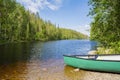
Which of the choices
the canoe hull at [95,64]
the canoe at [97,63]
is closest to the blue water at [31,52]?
the canoe at [97,63]

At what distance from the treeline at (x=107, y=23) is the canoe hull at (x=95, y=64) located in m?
5.45

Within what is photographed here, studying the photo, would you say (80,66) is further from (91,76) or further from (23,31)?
(23,31)

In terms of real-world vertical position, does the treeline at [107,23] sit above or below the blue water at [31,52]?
above

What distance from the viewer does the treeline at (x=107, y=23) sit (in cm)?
2728

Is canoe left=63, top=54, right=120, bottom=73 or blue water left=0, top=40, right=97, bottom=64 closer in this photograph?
canoe left=63, top=54, right=120, bottom=73

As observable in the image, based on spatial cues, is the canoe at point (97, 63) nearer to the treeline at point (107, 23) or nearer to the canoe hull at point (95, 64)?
the canoe hull at point (95, 64)

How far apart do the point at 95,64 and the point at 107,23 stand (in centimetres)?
759

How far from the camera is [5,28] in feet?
282

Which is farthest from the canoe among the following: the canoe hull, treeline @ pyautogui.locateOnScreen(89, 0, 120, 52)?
treeline @ pyautogui.locateOnScreen(89, 0, 120, 52)

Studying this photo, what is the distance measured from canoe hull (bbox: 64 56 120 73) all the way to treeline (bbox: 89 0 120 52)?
5.45m

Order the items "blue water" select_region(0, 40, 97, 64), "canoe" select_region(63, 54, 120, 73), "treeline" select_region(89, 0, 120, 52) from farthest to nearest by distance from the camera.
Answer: "blue water" select_region(0, 40, 97, 64) < "treeline" select_region(89, 0, 120, 52) < "canoe" select_region(63, 54, 120, 73)

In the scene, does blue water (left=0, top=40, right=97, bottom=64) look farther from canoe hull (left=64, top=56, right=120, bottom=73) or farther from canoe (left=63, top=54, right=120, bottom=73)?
canoe hull (left=64, top=56, right=120, bottom=73)

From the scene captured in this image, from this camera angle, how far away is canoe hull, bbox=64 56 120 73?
839 inches

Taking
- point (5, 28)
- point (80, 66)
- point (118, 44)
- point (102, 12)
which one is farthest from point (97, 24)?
point (5, 28)
